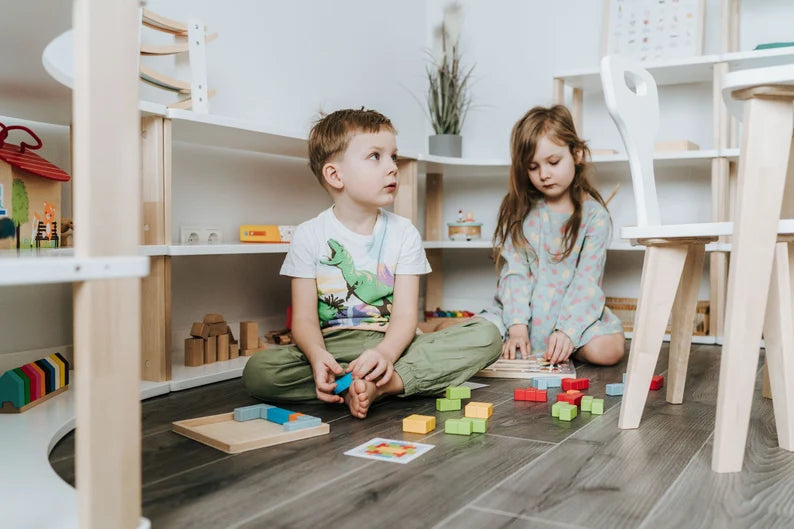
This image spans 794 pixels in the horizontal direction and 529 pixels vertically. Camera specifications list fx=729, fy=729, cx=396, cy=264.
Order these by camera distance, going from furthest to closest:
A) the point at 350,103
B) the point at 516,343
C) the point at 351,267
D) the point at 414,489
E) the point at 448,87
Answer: the point at 448,87, the point at 350,103, the point at 516,343, the point at 351,267, the point at 414,489

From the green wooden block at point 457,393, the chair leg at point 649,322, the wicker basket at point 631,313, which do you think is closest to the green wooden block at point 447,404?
the green wooden block at point 457,393

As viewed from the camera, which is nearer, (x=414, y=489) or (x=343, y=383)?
(x=414, y=489)

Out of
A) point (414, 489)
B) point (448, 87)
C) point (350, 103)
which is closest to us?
point (414, 489)

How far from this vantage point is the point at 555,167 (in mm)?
2236

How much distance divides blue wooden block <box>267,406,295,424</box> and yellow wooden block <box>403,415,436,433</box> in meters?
0.22

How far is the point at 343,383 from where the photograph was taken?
4.88ft

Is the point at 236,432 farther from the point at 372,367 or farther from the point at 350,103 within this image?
the point at 350,103

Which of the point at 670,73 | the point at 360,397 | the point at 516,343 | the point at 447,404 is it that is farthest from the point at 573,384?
the point at 670,73

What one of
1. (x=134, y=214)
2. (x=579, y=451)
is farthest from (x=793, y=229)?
(x=134, y=214)

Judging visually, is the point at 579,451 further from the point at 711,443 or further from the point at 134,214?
the point at 134,214

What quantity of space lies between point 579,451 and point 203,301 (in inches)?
54.5

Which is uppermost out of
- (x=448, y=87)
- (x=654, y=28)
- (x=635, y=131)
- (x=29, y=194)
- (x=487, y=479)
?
(x=654, y=28)

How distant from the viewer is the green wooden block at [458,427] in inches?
51.9

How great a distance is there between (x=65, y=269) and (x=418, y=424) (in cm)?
80
